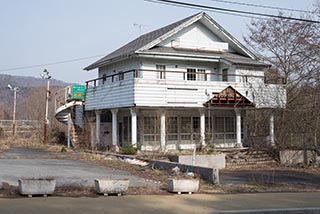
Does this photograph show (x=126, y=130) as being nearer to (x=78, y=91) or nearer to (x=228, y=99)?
(x=78, y=91)

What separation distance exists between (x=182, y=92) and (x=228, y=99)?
3202 millimetres

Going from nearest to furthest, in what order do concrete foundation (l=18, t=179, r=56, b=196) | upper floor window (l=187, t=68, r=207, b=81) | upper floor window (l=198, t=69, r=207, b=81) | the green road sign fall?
concrete foundation (l=18, t=179, r=56, b=196)
upper floor window (l=187, t=68, r=207, b=81)
upper floor window (l=198, t=69, r=207, b=81)
the green road sign

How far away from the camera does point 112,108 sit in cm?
2902

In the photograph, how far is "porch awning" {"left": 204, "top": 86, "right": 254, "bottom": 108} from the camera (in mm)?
28766

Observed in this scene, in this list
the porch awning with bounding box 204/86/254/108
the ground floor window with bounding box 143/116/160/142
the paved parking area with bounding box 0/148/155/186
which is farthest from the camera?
the ground floor window with bounding box 143/116/160/142

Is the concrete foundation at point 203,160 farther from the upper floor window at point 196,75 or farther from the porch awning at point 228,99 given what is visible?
the upper floor window at point 196,75

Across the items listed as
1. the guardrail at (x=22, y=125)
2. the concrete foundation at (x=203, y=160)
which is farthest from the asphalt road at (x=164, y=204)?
the guardrail at (x=22, y=125)

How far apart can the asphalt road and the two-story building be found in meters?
14.1

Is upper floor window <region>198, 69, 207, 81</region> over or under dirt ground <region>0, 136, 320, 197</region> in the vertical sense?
over

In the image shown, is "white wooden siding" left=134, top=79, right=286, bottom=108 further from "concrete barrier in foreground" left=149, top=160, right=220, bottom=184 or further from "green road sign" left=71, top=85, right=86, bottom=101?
"green road sign" left=71, top=85, right=86, bottom=101

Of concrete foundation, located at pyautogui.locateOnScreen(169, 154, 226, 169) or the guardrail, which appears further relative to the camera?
the guardrail

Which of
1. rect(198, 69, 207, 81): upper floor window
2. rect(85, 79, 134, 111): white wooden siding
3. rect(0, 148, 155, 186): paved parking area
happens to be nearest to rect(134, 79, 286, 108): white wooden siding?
rect(85, 79, 134, 111): white wooden siding

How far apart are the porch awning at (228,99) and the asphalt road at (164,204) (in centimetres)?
1526

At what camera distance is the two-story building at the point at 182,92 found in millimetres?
27645
